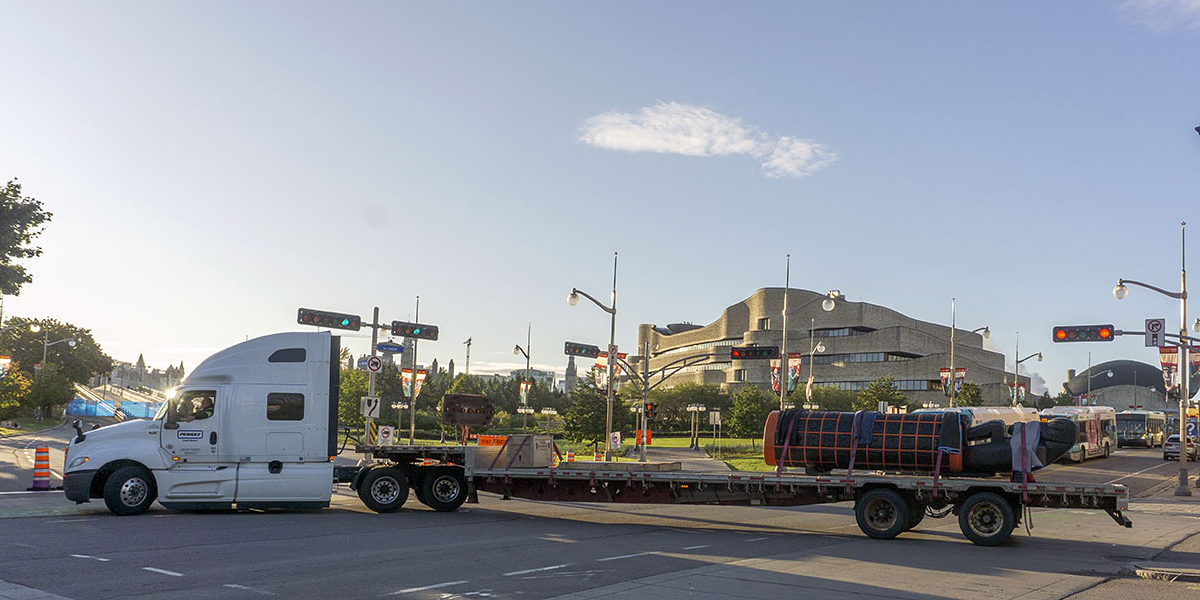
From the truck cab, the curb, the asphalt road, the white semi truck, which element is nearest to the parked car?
the asphalt road

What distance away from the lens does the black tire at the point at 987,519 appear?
16.3 m

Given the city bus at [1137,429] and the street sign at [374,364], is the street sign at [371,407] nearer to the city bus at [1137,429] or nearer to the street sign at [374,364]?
the street sign at [374,364]

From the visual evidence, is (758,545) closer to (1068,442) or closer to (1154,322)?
(1068,442)

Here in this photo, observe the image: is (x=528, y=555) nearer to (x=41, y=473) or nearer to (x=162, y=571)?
(x=162, y=571)

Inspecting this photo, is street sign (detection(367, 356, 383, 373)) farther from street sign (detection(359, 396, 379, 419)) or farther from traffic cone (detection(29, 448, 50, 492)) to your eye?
traffic cone (detection(29, 448, 50, 492))

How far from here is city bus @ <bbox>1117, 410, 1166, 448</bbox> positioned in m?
69.4

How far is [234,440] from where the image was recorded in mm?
19203

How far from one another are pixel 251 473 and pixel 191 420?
63.5 inches

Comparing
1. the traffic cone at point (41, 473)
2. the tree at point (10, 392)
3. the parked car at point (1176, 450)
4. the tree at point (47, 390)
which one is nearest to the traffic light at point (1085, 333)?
the parked car at point (1176, 450)

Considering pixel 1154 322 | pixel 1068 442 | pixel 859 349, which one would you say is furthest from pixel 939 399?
pixel 1068 442

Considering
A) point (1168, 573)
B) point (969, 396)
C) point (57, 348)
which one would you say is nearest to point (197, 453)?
point (1168, 573)

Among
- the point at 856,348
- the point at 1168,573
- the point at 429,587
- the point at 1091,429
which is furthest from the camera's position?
Result: the point at 856,348

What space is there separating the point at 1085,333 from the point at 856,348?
98.3m

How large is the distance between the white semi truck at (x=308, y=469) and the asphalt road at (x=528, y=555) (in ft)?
1.69
